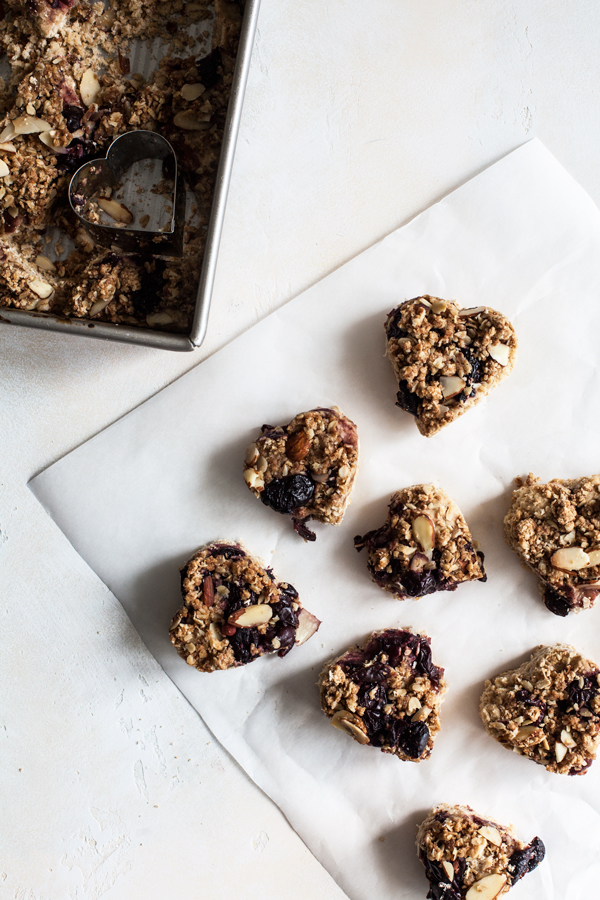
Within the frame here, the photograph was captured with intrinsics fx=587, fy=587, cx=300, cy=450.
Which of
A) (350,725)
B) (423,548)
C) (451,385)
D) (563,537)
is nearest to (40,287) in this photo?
(451,385)

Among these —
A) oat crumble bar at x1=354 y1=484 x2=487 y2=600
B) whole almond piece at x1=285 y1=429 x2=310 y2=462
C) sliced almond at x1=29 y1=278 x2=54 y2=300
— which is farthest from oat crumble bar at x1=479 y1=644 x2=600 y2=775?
sliced almond at x1=29 y1=278 x2=54 y2=300

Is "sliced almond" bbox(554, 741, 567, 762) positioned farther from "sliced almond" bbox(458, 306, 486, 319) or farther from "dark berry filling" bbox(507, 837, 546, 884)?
"sliced almond" bbox(458, 306, 486, 319)

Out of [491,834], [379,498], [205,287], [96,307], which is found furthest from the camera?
[379,498]

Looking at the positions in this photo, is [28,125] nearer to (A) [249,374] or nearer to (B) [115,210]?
(B) [115,210]

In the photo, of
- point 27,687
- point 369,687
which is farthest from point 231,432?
point 27,687

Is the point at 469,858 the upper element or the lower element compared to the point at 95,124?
lower

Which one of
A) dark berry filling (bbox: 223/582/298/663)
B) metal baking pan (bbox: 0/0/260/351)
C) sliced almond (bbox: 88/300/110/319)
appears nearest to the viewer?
metal baking pan (bbox: 0/0/260/351)
